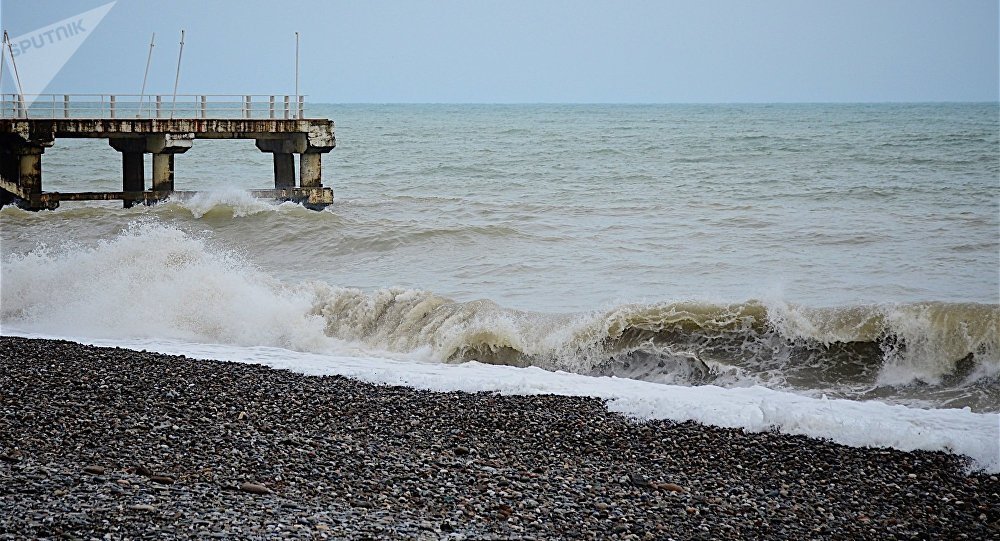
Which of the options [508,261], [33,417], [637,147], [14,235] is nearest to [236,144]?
[637,147]

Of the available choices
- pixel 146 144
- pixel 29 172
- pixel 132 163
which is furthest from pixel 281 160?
pixel 29 172

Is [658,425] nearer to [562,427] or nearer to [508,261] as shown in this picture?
[562,427]

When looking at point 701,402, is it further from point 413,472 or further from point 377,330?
point 377,330

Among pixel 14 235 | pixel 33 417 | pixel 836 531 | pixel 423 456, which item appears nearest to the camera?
pixel 836 531

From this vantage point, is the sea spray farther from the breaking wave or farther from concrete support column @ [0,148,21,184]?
concrete support column @ [0,148,21,184]

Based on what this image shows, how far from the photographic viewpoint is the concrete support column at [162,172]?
2052cm

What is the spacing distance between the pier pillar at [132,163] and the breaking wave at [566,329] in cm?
825

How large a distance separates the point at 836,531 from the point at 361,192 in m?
22.5

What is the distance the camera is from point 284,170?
21.3m

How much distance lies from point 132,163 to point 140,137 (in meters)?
0.87

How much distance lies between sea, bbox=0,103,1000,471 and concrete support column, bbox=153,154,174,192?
511 mm

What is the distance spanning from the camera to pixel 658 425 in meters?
7.02

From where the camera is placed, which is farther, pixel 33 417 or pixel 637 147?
pixel 637 147

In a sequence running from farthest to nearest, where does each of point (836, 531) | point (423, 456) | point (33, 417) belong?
point (33, 417) < point (423, 456) < point (836, 531)
